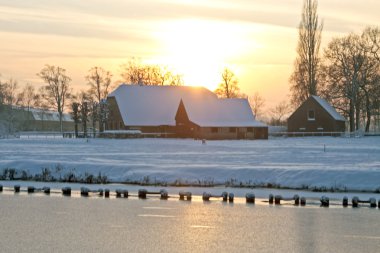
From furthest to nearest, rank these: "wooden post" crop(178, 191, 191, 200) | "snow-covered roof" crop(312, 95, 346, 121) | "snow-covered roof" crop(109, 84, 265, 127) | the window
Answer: "snow-covered roof" crop(109, 84, 265, 127) < the window < "snow-covered roof" crop(312, 95, 346, 121) < "wooden post" crop(178, 191, 191, 200)

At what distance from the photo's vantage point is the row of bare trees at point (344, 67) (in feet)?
296

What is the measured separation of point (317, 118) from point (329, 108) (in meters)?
2.18

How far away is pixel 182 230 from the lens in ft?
43.4

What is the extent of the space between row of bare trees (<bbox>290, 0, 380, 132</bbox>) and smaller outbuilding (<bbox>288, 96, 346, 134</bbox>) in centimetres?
292

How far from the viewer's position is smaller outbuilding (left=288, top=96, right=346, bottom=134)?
88.2 metres

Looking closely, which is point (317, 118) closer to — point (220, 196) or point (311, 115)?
point (311, 115)

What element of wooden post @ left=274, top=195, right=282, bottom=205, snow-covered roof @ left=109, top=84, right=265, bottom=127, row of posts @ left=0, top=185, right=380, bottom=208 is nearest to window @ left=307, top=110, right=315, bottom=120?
snow-covered roof @ left=109, top=84, right=265, bottom=127

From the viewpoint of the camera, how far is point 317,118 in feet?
293

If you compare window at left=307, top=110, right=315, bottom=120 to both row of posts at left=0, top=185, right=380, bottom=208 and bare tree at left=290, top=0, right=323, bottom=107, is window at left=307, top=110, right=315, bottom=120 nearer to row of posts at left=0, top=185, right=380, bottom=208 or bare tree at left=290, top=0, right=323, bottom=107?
bare tree at left=290, top=0, right=323, bottom=107

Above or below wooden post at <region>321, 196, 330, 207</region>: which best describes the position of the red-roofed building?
above

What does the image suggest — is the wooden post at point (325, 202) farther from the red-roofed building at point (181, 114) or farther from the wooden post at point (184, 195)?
the red-roofed building at point (181, 114)

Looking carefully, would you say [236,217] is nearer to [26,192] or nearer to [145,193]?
[145,193]

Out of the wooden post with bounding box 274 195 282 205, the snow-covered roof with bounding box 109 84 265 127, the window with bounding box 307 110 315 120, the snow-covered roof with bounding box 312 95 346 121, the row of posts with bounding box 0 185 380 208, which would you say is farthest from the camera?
the snow-covered roof with bounding box 109 84 265 127

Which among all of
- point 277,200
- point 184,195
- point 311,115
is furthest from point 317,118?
point 277,200
